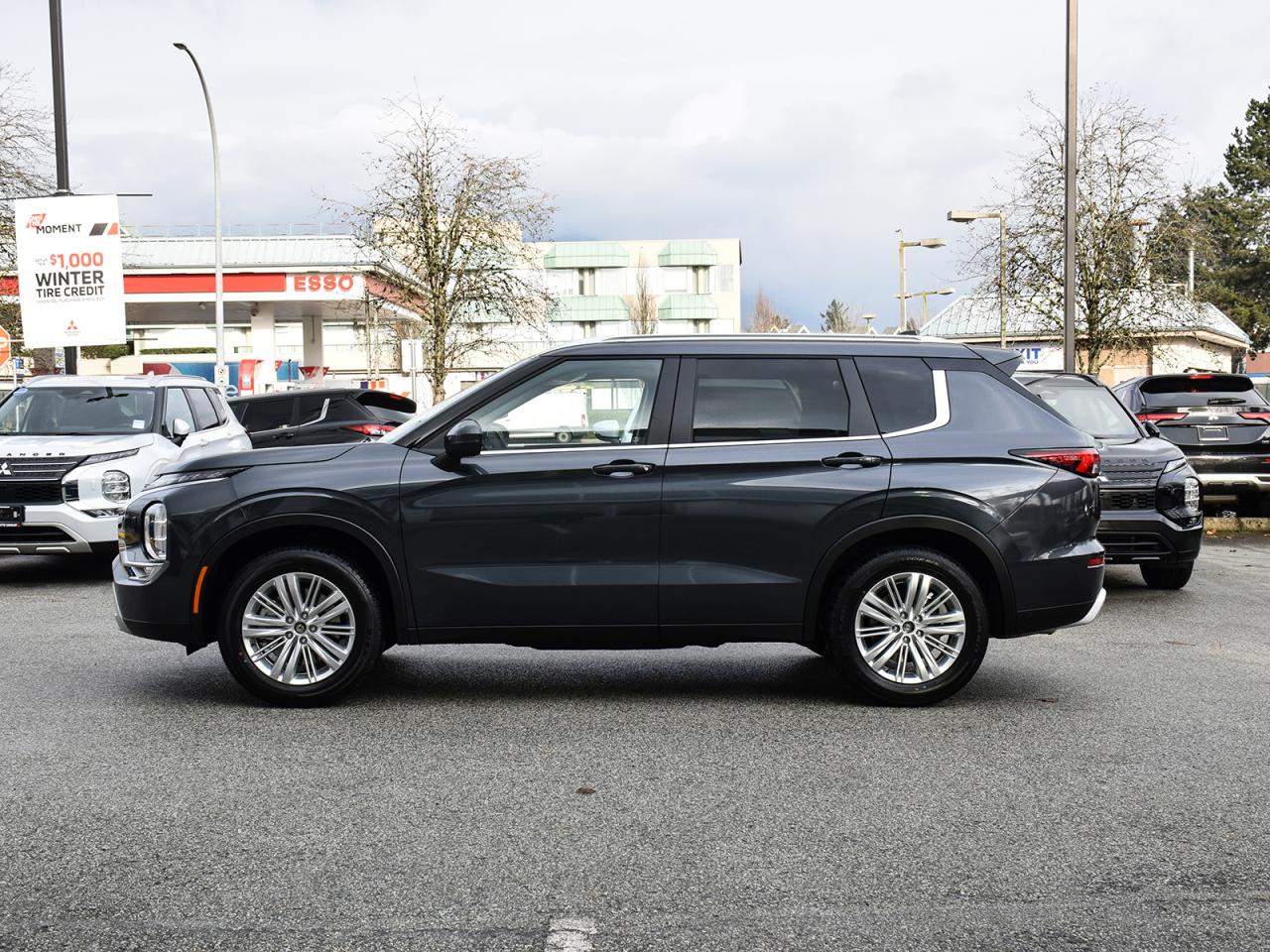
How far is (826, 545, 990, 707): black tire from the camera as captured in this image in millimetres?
6445

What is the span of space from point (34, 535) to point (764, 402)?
740cm

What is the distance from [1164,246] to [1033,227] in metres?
2.83

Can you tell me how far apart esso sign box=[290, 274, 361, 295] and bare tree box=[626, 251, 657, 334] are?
114 feet

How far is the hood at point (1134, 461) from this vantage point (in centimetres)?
1020

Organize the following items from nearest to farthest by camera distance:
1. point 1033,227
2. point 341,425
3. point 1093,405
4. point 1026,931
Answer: point 1026,931, point 1093,405, point 341,425, point 1033,227

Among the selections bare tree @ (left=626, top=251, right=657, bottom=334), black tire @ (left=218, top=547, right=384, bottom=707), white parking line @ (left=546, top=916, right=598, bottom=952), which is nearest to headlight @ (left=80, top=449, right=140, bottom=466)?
black tire @ (left=218, top=547, right=384, bottom=707)

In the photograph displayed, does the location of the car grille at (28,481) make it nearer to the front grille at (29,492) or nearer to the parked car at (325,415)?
the front grille at (29,492)

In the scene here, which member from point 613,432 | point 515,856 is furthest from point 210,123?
point 515,856

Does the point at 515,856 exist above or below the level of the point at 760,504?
below

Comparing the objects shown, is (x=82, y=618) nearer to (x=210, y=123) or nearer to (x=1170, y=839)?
(x=1170, y=839)

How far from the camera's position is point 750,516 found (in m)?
6.38

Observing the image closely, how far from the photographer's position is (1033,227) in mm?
27641

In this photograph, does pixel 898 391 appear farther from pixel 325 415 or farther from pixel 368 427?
pixel 325 415

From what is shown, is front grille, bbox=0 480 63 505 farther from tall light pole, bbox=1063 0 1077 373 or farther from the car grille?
tall light pole, bbox=1063 0 1077 373
